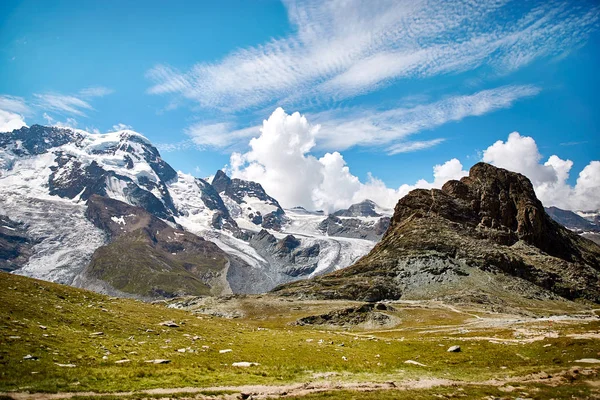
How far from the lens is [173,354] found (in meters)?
36.8

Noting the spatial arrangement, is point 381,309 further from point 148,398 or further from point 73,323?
point 148,398

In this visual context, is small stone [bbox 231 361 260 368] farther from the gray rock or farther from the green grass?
the gray rock

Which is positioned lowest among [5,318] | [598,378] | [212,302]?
[212,302]

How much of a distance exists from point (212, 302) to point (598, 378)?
183640 millimetres

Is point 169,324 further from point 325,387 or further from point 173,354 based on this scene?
point 325,387

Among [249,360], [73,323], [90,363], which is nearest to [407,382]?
[249,360]

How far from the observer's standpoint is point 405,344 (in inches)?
2249

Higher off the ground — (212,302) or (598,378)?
(598,378)

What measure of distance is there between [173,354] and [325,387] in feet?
53.0

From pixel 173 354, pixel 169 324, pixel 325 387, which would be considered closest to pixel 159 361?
pixel 173 354

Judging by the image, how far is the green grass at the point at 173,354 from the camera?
27781mm

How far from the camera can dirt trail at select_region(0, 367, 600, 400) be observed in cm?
2465

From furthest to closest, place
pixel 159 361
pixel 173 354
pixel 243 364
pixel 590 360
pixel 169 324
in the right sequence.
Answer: pixel 169 324 → pixel 590 360 → pixel 173 354 → pixel 243 364 → pixel 159 361

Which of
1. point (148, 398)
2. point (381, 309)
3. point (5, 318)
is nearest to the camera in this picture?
point (148, 398)
